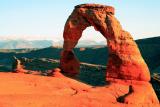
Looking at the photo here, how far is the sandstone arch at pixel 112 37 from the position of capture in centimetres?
2291

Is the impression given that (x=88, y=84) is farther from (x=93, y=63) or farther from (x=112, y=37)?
(x=93, y=63)

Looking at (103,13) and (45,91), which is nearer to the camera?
(45,91)

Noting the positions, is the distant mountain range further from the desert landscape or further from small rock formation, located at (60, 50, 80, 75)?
the desert landscape

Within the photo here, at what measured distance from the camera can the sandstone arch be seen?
2291 centimetres

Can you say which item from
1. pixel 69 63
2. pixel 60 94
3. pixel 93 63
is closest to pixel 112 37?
pixel 69 63

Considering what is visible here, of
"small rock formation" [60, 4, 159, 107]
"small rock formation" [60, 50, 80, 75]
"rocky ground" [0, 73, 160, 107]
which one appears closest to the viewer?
"rocky ground" [0, 73, 160, 107]

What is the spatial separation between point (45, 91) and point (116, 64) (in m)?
7.60

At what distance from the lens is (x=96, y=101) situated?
16078 mm

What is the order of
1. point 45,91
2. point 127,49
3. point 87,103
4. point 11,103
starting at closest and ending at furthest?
1. point 11,103
2. point 87,103
3. point 45,91
4. point 127,49

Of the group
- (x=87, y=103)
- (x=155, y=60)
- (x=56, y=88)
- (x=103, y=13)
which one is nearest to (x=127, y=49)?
(x=103, y=13)

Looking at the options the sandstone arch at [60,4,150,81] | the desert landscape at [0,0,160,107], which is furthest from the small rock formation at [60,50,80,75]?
the sandstone arch at [60,4,150,81]

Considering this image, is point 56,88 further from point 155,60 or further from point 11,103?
point 155,60

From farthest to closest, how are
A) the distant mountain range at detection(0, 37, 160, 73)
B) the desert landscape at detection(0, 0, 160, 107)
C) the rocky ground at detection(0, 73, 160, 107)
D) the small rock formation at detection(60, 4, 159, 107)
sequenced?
1. the distant mountain range at detection(0, 37, 160, 73)
2. the small rock formation at detection(60, 4, 159, 107)
3. the desert landscape at detection(0, 0, 160, 107)
4. the rocky ground at detection(0, 73, 160, 107)

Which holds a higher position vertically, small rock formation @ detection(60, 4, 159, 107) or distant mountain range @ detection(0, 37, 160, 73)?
small rock formation @ detection(60, 4, 159, 107)
